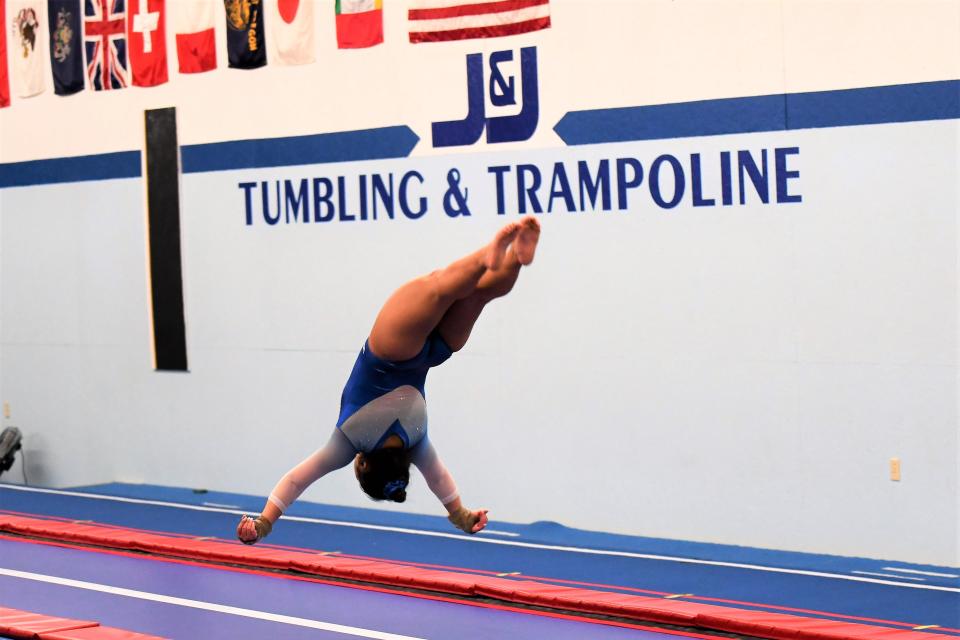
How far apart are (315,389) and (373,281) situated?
4.15ft

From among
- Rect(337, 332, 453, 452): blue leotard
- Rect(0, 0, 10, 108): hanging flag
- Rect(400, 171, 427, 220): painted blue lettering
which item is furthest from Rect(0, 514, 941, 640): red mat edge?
Rect(0, 0, 10, 108): hanging flag

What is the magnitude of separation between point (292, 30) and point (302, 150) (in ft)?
3.68

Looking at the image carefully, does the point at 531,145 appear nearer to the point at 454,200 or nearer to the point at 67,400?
the point at 454,200

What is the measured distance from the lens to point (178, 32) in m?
13.4

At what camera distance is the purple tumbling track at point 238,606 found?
27.2 feet

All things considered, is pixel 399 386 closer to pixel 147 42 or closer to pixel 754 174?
pixel 754 174

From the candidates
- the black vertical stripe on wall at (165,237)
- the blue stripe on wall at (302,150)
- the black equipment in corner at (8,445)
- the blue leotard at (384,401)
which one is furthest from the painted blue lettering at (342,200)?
the blue leotard at (384,401)

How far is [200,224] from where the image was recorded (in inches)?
533

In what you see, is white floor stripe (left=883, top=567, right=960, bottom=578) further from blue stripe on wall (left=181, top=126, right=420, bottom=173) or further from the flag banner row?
blue stripe on wall (left=181, top=126, right=420, bottom=173)

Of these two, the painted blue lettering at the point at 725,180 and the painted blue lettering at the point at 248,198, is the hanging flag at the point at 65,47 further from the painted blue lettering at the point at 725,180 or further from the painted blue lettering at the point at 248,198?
the painted blue lettering at the point at 725,180

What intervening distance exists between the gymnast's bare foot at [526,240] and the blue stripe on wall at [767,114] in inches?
181

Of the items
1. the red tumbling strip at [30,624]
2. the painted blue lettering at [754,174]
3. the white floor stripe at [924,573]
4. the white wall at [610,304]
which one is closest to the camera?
the red tumbling strip at [30,624]

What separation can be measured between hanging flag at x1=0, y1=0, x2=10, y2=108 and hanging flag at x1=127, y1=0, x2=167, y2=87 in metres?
1.99

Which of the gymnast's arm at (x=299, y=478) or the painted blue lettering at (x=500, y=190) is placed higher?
the painted blue lettering at (x=500, y=190)
